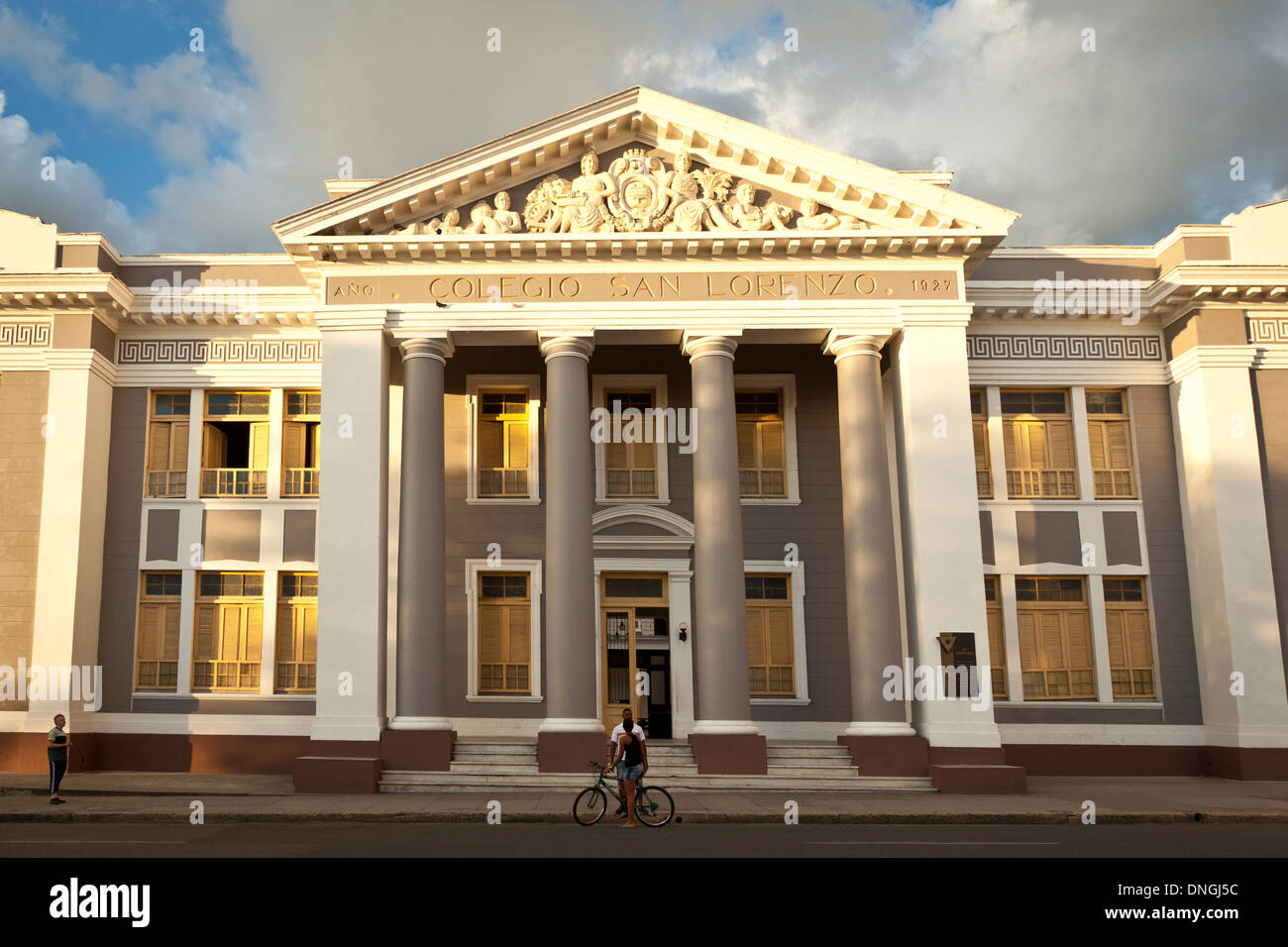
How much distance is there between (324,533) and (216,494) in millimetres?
4724

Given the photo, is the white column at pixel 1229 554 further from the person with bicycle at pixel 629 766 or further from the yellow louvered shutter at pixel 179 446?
the yellow louvered shutter at pixel 179 446

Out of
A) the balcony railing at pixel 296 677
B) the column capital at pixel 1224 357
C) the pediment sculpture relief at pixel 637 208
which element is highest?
the pediment sculpture relief at pixel 637 208

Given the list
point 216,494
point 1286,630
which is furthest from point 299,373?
point 1286,630

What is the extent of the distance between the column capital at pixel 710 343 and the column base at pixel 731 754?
680 cm

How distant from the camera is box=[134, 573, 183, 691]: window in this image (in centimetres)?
2242

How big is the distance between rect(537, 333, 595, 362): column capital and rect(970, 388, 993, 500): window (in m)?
8.13

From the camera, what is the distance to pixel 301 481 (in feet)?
76.2

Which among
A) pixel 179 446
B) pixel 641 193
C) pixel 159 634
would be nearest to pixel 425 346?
pixel 641 193

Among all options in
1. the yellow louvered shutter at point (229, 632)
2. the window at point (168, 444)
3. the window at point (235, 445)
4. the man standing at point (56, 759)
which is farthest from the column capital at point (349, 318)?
the man standing at point (56, 759)

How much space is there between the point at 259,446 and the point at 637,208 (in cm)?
935

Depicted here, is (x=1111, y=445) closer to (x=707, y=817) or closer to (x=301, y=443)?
(x=707, y=817)

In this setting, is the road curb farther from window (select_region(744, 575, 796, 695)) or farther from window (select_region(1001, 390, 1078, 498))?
window (select_region(1001, 390, 1078, 498))

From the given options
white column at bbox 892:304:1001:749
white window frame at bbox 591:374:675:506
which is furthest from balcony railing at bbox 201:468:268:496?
white column at bbox 892:304:1001:749

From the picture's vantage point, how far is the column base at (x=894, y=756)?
63.0 ft
